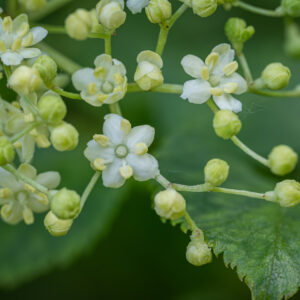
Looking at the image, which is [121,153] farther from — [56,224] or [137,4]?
[137,4]

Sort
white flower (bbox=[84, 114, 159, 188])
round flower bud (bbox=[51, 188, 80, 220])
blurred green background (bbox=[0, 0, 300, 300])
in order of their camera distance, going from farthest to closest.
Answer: blurred green background (bbox=[0, 0, 300, 300])
white flower (bbox=[84, 114, 159, 188])
round flower bud (bbox=[51, 188, 80, 220])

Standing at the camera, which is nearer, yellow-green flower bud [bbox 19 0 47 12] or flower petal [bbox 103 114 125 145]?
flower petal [bbox 103 114 125 145]

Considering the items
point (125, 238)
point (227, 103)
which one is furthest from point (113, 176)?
point (125, 238)

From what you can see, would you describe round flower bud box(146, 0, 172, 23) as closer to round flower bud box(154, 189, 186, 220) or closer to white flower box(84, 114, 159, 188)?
white flower box(84, 114, 159, 188)

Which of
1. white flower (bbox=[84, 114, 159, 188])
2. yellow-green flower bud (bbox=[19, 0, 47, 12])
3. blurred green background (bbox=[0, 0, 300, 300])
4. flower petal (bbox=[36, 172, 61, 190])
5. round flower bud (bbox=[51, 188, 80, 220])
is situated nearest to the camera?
round flower bud (bbox=[51, 188, 80, 220])

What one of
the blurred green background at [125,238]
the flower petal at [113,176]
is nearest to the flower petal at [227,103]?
the flower petal at [113,176]

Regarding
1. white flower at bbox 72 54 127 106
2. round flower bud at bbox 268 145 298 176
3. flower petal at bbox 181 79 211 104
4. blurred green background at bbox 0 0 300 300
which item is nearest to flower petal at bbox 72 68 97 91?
white flower at bbox 72 54 127 106
